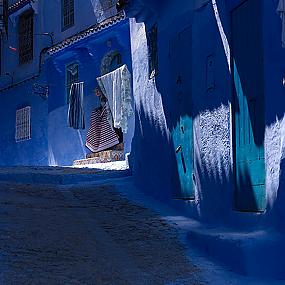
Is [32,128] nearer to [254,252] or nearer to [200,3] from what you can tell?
[200,3]

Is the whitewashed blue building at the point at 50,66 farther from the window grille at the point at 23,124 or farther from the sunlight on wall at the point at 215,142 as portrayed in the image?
the sunlight on wall at the point at 215,142

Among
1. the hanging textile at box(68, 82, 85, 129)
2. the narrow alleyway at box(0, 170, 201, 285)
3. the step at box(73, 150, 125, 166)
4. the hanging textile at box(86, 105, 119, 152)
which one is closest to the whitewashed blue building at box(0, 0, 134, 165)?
the hanging textile at box(68, 82, 85, 129)

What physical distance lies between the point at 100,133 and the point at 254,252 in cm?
1099

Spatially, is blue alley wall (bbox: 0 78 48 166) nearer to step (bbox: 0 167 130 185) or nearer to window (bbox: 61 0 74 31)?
window (bbox: 61 0 74 31)

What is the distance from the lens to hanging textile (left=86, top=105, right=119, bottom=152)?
16.2m

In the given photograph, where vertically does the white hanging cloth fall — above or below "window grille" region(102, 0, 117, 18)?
below

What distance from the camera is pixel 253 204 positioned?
675 centimetres

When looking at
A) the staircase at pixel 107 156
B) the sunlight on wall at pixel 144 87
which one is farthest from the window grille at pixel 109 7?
the sunlight on wall at pixel 144 87

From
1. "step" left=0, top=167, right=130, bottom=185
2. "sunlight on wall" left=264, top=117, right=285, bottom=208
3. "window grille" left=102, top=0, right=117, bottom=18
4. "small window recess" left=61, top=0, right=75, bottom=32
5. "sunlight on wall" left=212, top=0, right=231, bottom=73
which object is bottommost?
"sunlight on wall" left=264, top=117, right=285, bottom=208

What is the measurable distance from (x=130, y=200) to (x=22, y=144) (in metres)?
11.6

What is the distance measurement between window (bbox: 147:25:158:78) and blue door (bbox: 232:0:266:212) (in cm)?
337

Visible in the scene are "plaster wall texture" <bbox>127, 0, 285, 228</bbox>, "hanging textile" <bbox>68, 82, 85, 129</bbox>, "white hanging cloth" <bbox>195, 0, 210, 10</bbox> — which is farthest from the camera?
"hanging textile" <bbox>68, 82, 85, 129</bbox>

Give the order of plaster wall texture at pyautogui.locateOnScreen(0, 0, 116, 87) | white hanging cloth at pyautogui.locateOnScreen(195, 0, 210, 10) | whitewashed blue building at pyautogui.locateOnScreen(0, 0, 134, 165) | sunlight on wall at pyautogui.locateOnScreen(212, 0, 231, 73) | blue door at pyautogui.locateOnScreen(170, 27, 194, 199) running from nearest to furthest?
sunlight on wall at pyautogui.locateOnScreen(212, 0, 231, 73) < white hanging cloth at pyautogui.locateOnScreen(195, 0, 210, 10) < blue door at pyautogui.locateOnScreen(170, 27, 194, 199) < whitewashed blue building at pyautogui.locateOnScreen(0, 0, 134, 165) < plaster wall texture at pyautogui.locateOnScreen(0, 0, 116, 87)

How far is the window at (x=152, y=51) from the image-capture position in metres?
10.6
